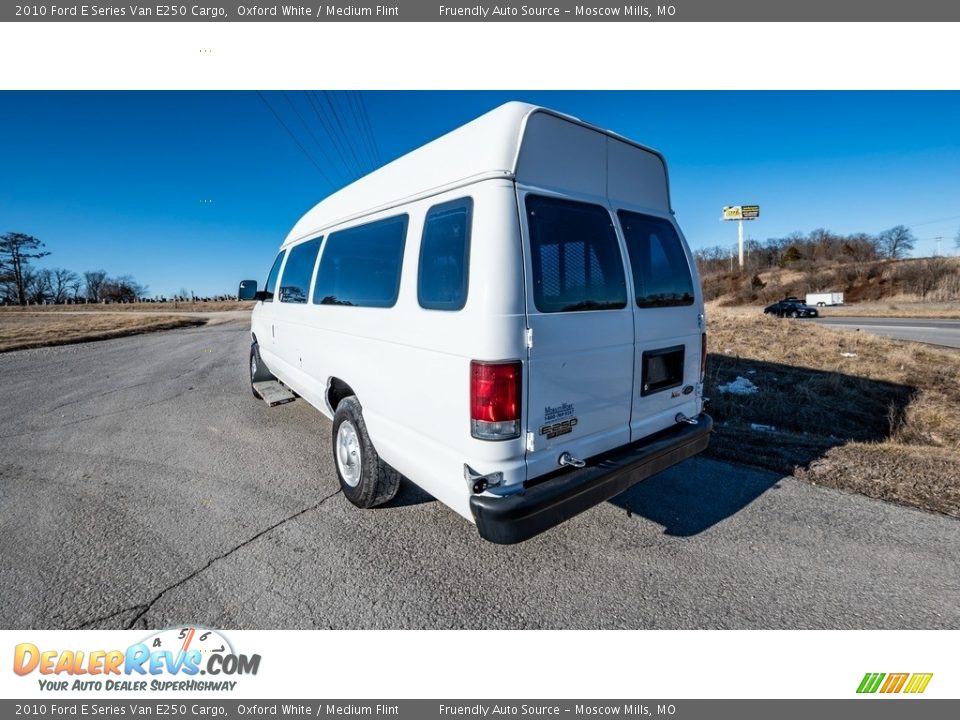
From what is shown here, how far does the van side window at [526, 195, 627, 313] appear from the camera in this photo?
2338 millimetres

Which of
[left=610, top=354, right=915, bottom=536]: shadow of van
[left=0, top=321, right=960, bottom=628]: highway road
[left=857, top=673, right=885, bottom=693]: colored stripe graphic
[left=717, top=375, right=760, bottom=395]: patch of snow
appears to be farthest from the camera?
[left=717, top=375, right=760, bottom=395]: patch of snow

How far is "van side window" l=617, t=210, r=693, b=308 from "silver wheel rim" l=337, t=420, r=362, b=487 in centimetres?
241

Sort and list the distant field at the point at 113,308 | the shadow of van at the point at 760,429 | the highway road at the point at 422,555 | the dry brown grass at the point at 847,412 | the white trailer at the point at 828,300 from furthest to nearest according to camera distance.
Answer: the white trailer at the point at 828,300 < the distant field at the point at 113,308 < the dry brown grass at the point at 847,412 < the shadow of van at the point at 760,429 < the highway road at the point at 422,555

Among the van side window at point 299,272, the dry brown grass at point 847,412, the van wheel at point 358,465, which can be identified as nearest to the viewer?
the van wheel at point 358,465

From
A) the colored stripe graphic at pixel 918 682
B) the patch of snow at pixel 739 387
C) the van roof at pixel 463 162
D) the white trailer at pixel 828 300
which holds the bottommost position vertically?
the colored stripe graphic at pixel 918 682

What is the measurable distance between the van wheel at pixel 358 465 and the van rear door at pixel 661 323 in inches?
72.8

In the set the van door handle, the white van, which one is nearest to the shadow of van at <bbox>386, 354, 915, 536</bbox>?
the white van

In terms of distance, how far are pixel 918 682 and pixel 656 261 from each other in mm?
2636

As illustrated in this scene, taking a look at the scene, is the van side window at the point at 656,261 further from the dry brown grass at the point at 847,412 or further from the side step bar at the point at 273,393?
the side step bar at the point at 273,393

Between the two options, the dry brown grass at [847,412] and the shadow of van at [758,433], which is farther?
the dry brown grass at [847,412]

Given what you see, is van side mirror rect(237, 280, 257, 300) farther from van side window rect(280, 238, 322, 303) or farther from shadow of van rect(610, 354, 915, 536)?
shadow of van rect(610, 354, 915, 536)

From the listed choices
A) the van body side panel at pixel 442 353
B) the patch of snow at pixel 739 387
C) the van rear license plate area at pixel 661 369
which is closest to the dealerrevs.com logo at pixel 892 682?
the van rear license plate area at pixel 661 369

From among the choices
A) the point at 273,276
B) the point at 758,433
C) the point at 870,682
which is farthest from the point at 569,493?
the point at 273,276

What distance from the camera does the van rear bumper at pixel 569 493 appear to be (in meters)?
2.14
